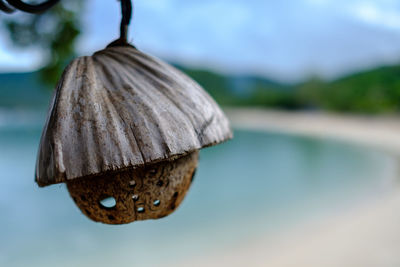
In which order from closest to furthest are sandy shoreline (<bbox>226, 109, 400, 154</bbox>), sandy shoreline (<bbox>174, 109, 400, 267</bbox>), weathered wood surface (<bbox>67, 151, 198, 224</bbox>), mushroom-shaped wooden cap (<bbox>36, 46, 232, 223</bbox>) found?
mushroom-shaped wooden cap (<bbox>36, 46, 232, 223</bbox>)
weathered wood surface (<bbox>67, 151, 198, 224</bbox>)
sandy shoreline (<bbox>174, 109, 400, 267</bbox>)
sandy shoreline (<bbox>226, 109, 400, 154</bbox>)

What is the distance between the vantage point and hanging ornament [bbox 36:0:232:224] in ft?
2.43

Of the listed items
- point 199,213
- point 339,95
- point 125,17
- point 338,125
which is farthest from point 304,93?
point 125,17

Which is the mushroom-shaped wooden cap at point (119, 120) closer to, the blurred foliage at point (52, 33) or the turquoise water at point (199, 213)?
the turquoise water at point (199, 213)

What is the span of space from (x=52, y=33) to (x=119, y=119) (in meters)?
4.75

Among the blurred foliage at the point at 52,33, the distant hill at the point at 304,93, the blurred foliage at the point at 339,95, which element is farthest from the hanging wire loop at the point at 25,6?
the blurred foliage at the point at 339,95

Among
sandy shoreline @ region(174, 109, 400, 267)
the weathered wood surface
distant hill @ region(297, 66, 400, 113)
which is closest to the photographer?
the weathered wood surface

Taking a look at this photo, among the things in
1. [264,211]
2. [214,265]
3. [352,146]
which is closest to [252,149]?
[352,146]

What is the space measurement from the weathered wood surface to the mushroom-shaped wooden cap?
0.01m

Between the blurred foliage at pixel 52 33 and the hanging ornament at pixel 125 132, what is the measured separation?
4.42m

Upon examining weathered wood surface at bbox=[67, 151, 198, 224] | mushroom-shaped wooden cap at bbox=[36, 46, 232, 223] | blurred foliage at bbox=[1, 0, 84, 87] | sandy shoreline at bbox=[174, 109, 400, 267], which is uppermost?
blurred foliage at bbox=[1, 0, 84, 87]

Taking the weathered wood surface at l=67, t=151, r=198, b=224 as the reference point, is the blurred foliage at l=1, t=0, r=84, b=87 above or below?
above

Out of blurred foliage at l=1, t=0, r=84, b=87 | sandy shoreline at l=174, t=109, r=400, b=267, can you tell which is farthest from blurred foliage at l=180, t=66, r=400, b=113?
Result: blurred foliage at l=1, t=0, r=84, b=87

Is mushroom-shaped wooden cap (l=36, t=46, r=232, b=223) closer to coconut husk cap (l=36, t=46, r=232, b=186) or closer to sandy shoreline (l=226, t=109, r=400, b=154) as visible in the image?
coconut husk cap (l=36, t=46, r=232, b=186)

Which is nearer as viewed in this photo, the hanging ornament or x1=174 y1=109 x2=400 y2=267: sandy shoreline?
the hanging ornament
